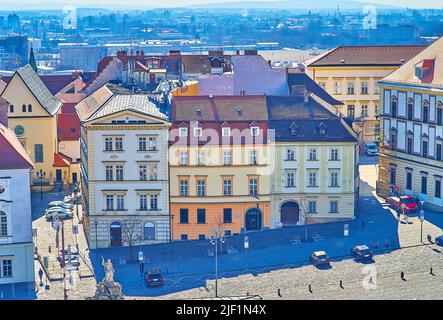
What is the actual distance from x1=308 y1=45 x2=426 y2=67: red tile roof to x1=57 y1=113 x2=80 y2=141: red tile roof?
60.8 feet

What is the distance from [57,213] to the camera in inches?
1820

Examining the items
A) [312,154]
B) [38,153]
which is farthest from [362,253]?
[38,153]

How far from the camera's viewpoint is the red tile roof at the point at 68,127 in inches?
2371

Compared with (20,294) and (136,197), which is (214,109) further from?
(20,294)

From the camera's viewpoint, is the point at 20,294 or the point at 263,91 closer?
the point at 20,294

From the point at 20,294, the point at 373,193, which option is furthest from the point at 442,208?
the point at 20,294

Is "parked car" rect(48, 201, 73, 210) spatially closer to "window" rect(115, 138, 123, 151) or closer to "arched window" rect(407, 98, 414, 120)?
"window" rect(115, 138, 123, 151)

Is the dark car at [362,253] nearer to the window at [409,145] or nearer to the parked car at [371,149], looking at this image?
the window at [409,145]

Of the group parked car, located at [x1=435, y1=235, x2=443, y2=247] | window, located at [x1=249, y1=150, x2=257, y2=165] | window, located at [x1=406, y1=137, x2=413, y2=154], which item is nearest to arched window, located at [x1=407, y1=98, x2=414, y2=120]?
window, located at [x1=406, y1=137, x2=413, y2=154]

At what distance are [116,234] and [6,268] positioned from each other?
7.14 metres

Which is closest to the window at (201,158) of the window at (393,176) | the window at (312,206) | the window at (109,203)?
the window at (109,203)

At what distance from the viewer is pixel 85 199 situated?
4475cm

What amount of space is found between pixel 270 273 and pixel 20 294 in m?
9.23

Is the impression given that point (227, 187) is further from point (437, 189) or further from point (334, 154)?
point (437, 189)
